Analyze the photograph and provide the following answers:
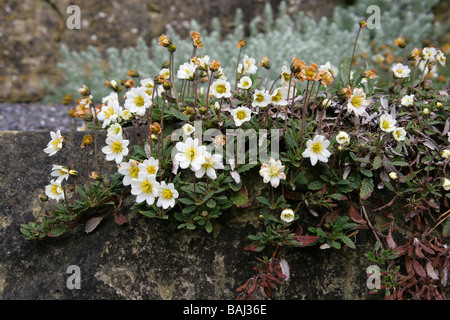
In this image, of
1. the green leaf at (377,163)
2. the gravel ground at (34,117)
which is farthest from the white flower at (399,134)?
the gravel ground at (34,117)

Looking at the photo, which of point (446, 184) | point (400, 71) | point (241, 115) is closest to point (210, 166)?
point (241, 115)

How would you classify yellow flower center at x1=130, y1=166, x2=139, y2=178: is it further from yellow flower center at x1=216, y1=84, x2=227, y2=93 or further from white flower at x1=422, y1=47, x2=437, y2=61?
white flower at x1=422, y1=47, x2=437, y2=61

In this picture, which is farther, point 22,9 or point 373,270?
point 22,9

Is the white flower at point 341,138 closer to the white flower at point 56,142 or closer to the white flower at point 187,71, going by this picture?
the white flower at point 187,71

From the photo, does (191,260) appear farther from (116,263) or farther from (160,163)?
(160,163)

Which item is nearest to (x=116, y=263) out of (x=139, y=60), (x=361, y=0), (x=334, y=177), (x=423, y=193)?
(x=334, y=177)

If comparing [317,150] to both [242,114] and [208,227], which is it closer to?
[242,114]
